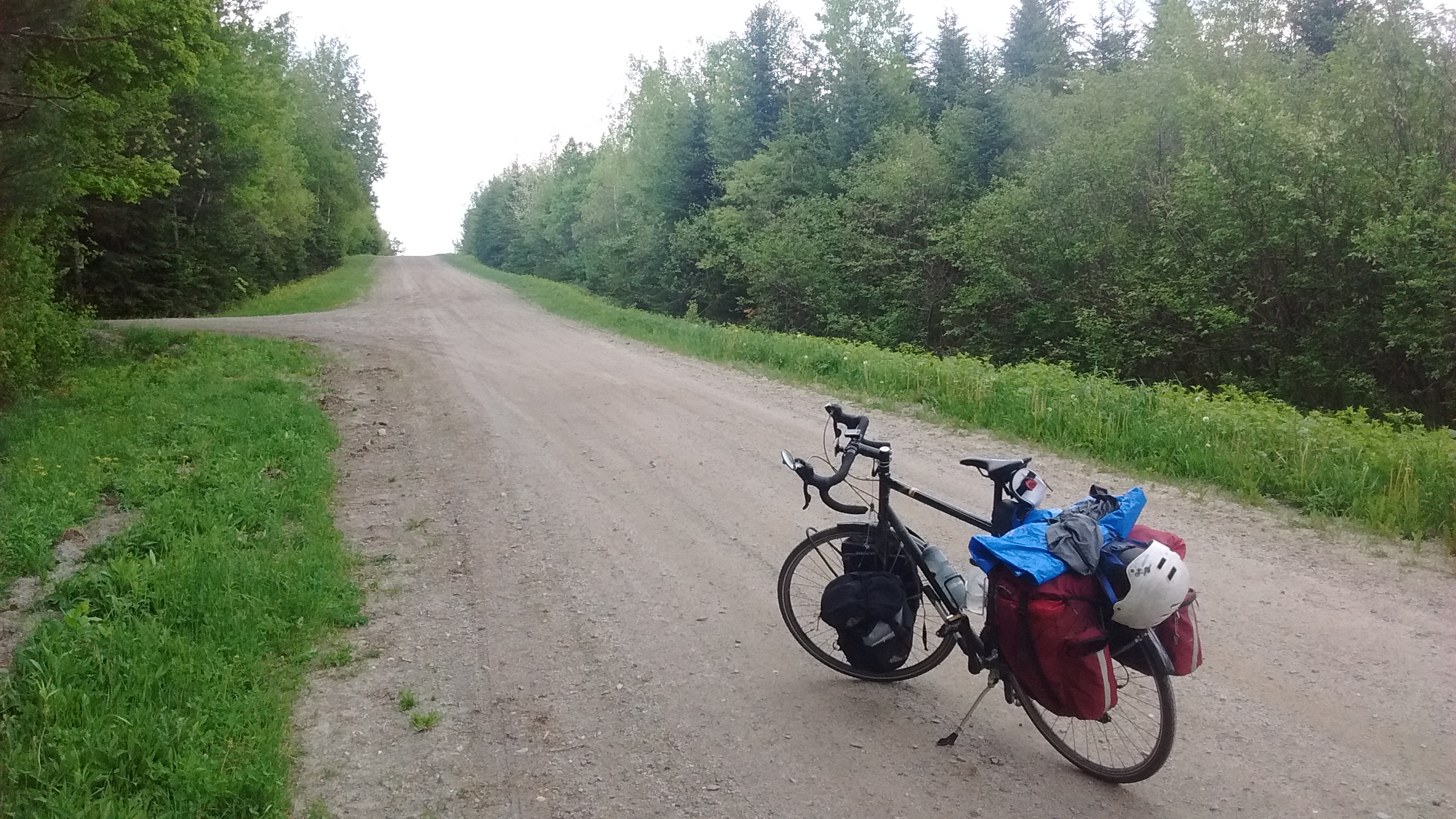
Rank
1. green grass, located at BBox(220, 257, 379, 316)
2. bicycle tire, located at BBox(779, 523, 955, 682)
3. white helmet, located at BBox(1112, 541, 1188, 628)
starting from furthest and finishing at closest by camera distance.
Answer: green grass, located at BBox(220, 257, 379, 316) < bicycle tire, located at BBox(779, 523, 955, 682) < white helmet, located at BBox(1112, 541, 1188, 628)

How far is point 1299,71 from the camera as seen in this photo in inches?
904

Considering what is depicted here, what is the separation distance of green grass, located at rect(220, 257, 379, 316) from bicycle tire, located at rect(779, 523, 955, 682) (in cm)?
2495

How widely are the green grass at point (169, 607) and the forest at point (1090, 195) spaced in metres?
10.6

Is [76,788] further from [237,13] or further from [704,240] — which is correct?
[704,240]

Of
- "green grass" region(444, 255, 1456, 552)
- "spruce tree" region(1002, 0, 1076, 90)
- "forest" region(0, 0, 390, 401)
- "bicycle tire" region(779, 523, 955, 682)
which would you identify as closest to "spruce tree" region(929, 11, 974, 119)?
"spruce tree" region(1002, 0, 1076, 90)

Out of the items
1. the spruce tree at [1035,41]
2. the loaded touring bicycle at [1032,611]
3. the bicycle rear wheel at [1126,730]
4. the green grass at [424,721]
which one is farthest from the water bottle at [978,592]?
the spruce tree at [1035,41]

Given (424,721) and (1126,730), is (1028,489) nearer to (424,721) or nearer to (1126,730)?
(1126,730)

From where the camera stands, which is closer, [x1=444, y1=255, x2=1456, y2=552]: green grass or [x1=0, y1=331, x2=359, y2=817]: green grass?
[x1=0, y1=331, x2=359, y2=817]: green grass

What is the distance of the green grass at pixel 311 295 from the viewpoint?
28.4 metres

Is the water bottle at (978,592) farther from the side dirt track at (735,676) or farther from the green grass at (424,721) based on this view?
the green grass at (424,721)

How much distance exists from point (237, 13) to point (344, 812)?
2331cm

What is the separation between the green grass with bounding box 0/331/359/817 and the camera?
3348mm

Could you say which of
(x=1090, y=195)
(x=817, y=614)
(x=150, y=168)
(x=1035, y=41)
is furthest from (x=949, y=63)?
(x=817, y=614)

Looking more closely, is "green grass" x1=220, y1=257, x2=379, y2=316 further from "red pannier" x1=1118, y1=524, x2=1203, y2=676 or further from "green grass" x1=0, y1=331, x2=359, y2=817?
"red pannier" x1=1118, y1=524, x2=1203, y2=676
